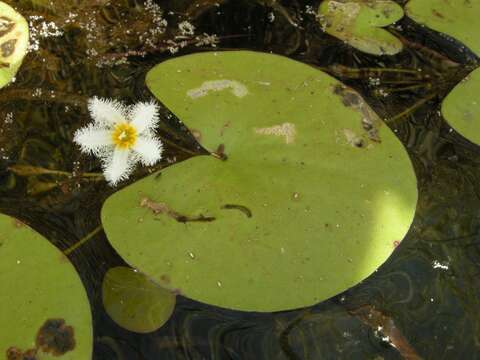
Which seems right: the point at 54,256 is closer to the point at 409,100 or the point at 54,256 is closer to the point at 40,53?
the point at 40,53

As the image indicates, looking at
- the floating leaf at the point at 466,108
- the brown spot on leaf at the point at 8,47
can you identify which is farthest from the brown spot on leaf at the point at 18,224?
the floating leaf at the point at 466,108

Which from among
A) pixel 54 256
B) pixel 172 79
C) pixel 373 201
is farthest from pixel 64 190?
pixel 373 201

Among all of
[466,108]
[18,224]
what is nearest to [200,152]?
[18,224]

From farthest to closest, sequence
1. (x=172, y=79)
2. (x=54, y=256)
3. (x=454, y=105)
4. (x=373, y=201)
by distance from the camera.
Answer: (x=454, y=105) < (x=172, y=79) < (x=373, y=201) < (x=54, y=256)

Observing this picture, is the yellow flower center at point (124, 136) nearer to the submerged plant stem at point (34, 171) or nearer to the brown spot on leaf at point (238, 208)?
the submerged plant stem at point (34, 171)

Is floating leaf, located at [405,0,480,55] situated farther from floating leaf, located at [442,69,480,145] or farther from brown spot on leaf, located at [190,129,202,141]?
brown spot on leaf, located at [190,129,202,141]

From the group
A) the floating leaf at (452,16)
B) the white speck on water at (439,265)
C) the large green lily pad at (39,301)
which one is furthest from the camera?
the floating leaf at (452,16)

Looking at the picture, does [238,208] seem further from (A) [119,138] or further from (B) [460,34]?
(B) [460,34]
